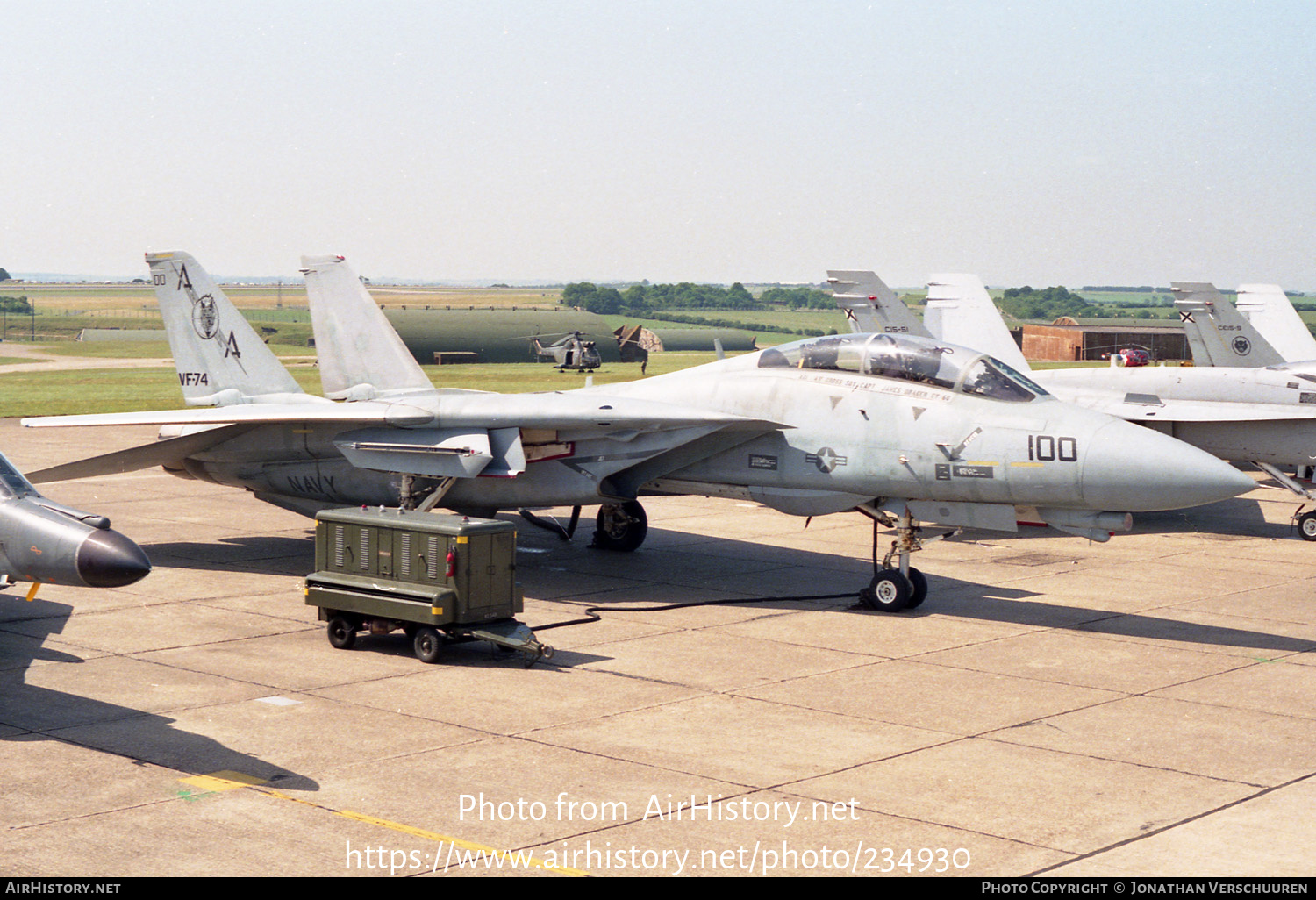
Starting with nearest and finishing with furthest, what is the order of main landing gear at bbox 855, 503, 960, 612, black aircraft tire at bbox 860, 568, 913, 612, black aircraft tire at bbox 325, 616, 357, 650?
black aircraft tire at bbox 325, 616, 357, 650 → main landing gear at bbox 855, 503, 960, 612 → black aircraft tire at bbox 860, 568, 913, 612

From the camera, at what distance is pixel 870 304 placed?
29.0 metres

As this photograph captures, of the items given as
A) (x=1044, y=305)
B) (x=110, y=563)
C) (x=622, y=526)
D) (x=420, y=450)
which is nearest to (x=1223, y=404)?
(x=622, y=526)

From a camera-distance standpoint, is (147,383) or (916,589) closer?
(916,589)

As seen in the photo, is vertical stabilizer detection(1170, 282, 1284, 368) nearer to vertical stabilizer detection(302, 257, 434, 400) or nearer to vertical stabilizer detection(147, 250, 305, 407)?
vertical stabilizer detection(302, 257, 434, 400)

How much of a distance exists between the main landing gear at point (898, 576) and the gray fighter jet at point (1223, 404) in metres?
8.51

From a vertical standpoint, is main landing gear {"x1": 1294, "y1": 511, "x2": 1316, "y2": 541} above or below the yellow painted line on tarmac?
above

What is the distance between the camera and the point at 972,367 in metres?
14.2

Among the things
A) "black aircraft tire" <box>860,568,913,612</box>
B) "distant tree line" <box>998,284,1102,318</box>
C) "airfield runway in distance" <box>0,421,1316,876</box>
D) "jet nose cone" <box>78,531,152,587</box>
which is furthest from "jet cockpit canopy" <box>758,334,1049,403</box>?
"distant tree line" <box>998,284,1102,318</box>

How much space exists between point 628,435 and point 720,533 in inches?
231

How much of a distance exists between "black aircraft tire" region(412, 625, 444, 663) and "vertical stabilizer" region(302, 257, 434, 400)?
7.35 m

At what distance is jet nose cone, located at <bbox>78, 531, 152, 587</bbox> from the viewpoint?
9.59 metres

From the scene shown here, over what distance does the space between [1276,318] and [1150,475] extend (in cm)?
2496

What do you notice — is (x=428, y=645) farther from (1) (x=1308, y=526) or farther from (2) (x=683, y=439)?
(1) (x=1308, y=526)

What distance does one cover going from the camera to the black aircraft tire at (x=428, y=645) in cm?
1224
